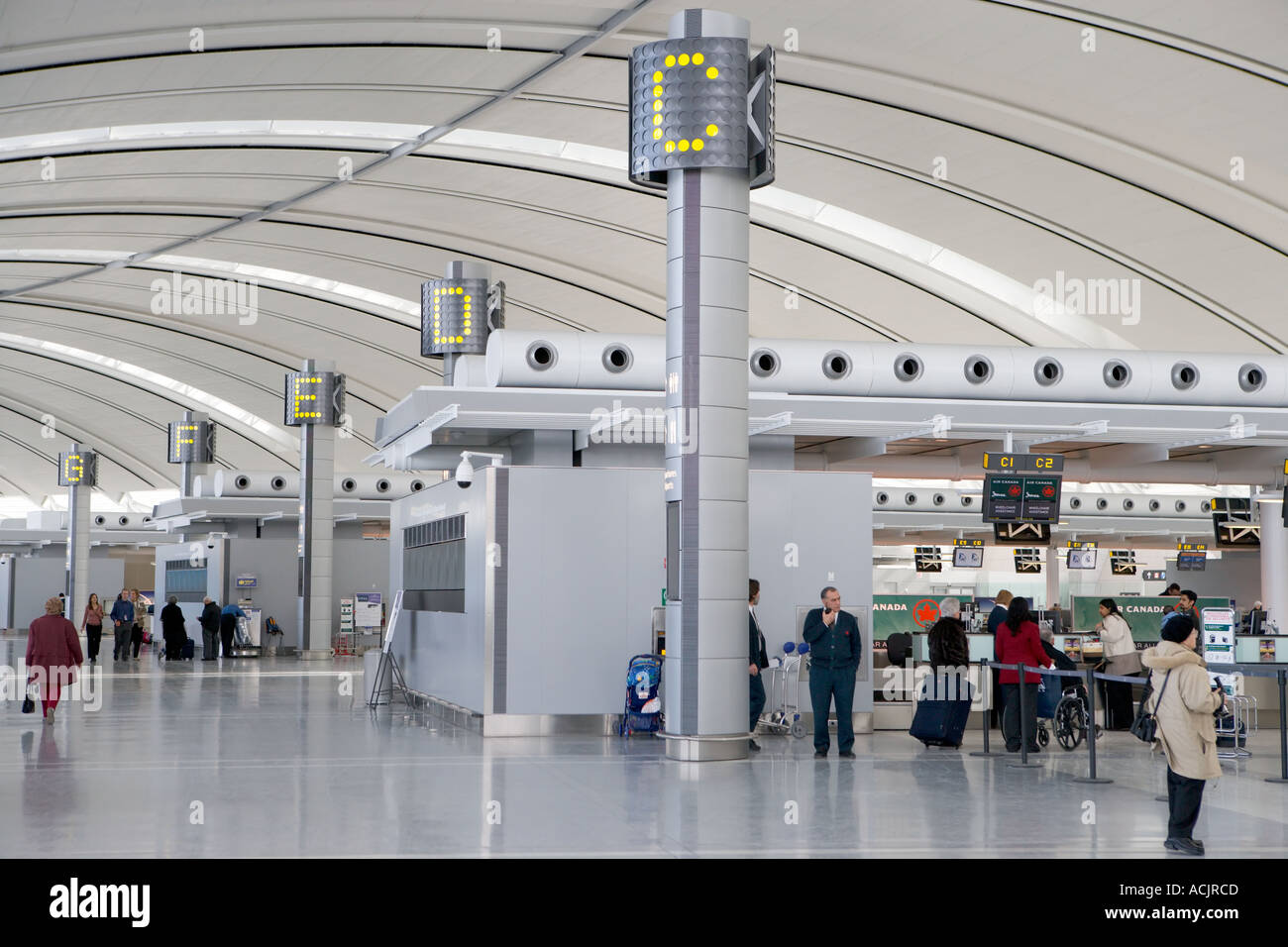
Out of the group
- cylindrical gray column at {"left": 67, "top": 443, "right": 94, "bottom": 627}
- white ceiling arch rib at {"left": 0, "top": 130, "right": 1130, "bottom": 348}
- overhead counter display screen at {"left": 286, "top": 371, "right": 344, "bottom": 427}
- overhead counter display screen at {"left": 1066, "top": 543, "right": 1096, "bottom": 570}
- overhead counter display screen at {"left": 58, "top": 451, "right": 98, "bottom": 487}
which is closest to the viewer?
white ceiling arch rib at {"left": 0, "top": 130, "right": 1130, "bottom": 348}

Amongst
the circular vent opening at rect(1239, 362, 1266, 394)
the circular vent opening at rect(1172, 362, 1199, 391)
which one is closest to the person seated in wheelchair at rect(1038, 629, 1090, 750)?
the circular vent opening at rect(1172, 362, 1199, 391)

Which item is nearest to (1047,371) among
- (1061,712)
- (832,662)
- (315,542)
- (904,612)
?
(904,612)

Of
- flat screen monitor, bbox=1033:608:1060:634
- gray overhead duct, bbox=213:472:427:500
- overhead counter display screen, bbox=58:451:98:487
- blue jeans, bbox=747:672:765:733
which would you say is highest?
overhead counter display screen, bbox=58:451:98:487

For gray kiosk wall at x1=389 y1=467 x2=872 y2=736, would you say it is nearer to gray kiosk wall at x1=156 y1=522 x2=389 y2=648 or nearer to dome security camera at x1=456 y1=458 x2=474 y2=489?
dome security camera at x1=456 y1=458 x2=474 y2=489

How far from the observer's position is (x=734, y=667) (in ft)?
43.2

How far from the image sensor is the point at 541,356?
16453 mm

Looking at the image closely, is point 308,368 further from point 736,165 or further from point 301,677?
point 736,165

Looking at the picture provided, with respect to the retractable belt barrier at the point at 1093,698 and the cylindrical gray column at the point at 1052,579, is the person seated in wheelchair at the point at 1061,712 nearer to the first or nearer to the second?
the retractable belt barrier at the point at 1093,698

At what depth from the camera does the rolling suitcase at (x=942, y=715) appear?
14.6 metres

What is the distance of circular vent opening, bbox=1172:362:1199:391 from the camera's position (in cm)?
1847

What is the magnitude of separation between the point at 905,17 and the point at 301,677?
15.7 m

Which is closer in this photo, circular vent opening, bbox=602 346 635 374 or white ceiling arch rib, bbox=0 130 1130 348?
circular vent opening, bbox=602 346 635 374

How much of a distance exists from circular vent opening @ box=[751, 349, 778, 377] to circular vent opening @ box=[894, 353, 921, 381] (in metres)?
1.57

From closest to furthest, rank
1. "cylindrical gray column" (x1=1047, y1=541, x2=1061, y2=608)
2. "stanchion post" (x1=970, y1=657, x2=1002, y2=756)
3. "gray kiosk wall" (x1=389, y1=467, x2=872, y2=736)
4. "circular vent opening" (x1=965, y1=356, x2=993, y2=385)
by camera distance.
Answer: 1. "stanchion post" (x1=970, y1=657, x2=1002, y2=756)
2. "gray kiosk wall" (x1=389, y1=467, x2=872, y2=736)
3. "circular vent opening" (x1=965, y1=356, x2=993, y2=385)
4. "cylindrical gray column" (x1=1047, y1=541, x2=1061, y2=608)
